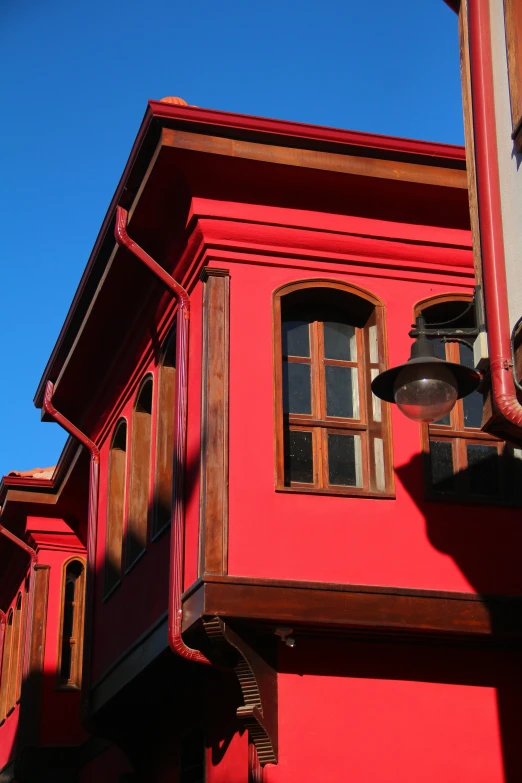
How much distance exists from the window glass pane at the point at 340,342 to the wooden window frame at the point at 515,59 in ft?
9.84

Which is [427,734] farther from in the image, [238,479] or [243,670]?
[238,479]

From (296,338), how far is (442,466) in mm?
1507

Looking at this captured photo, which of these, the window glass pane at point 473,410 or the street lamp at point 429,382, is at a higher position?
the window glass pane at point 473,410

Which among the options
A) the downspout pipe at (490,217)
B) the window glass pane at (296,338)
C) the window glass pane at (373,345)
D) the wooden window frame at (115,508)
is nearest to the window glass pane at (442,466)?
the window glass pane at (373,345)

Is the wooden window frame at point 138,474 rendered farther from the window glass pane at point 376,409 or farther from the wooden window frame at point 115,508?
the window glass pane at point 376,409

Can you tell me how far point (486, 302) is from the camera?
7.20 metres

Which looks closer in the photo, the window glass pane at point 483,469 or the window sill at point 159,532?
the window glass pane at point 483,469

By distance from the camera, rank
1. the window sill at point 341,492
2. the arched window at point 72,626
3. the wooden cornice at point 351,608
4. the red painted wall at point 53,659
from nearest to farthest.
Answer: the wooden cornice at point 351,608 → the window sill at point 341,492 → the red painted wall at point 53,659 → the arched window at point 72,626

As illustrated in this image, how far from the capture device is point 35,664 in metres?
16.0

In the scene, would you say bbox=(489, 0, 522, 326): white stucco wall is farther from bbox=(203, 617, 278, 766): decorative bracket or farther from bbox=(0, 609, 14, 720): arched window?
bbox=(0, 609, 14, 720): arched window

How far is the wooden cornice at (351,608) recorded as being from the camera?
862 centimetres

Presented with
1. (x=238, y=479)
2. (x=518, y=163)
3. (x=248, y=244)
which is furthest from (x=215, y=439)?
(x=518, y=163)

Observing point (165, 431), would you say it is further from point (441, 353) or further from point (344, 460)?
point (441, 353)

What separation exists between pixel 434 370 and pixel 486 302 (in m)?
0.49
